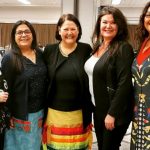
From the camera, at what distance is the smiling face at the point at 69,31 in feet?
7.43

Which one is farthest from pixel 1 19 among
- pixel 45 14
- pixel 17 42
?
pixel 17 42

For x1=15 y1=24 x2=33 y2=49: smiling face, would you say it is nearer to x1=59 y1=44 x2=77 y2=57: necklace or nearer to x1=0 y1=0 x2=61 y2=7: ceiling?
x1=59 y1=44 x2=77 y2=57: necklace

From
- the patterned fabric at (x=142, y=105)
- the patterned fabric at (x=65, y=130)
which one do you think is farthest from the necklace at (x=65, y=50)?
the patterned fabric at (x=142, y=105)

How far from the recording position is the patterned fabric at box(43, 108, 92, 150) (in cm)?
230

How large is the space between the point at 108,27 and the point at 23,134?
1.09m

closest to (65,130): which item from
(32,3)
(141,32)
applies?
(141,32)

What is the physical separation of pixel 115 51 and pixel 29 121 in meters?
0.89

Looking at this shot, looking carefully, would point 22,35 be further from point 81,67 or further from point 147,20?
→ point 147,20

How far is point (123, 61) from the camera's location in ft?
6.51

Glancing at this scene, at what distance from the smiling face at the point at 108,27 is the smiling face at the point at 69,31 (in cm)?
26

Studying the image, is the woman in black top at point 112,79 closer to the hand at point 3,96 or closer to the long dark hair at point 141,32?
the long dark hair at point 141,32

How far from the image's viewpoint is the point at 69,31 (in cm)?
226

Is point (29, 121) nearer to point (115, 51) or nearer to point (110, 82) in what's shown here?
point (110, 82)

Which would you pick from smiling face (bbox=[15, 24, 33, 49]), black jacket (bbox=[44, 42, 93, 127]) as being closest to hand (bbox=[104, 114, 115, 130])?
black jacket (bbox=[44, 42, 93, 127])
